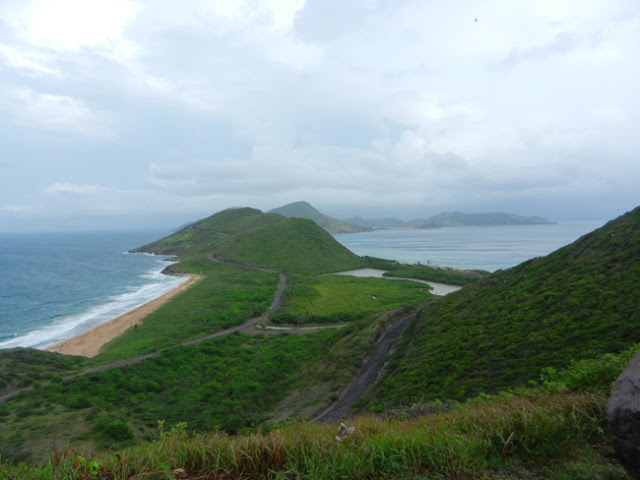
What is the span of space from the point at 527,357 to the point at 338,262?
6815 cm

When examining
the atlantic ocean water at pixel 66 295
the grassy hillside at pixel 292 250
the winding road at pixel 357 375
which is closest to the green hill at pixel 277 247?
the grassy hillside at pixel 292 250

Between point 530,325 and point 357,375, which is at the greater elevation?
point 530,325

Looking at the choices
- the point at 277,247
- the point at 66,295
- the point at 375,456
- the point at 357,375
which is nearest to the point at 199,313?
the point at 357,375

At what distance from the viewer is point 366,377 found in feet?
53.4

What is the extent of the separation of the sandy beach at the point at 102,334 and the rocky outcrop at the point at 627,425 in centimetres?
3401

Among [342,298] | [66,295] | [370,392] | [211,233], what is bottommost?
[66,295]

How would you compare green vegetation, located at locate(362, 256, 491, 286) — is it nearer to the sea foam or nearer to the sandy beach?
the sea foam

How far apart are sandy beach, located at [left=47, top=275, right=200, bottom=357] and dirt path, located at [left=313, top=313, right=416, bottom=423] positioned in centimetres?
2405

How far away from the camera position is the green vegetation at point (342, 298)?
1411 inches

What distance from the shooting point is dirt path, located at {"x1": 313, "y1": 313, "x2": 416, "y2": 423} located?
13229mm

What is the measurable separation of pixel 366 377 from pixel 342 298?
1132 inches

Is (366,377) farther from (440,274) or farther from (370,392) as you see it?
(440,274)

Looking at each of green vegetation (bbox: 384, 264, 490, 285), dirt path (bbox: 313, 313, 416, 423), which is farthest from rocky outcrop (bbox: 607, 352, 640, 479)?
green vegetation (bbox: 384, 264, 490, 285)

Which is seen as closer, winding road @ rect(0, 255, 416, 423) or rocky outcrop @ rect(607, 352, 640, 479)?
rocky outcrop @ rect(607, 352, 640, 479)
